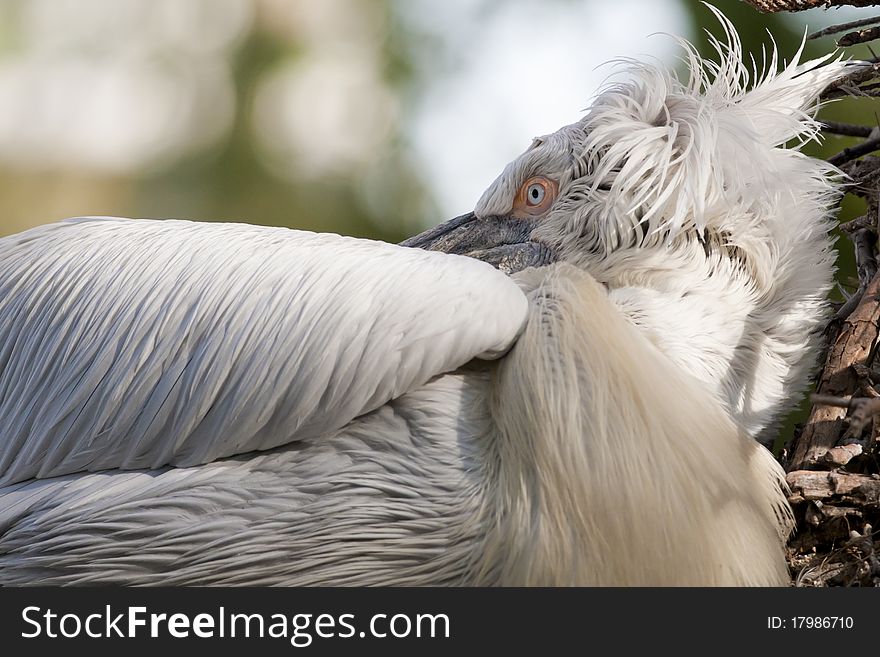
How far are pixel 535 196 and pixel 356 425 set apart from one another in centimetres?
60

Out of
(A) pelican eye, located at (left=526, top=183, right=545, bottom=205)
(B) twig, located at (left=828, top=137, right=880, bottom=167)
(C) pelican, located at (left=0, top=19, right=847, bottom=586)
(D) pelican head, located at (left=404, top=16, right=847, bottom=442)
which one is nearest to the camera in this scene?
(C) pelican, located at (left=0, top=19, right=847, bottom=586)

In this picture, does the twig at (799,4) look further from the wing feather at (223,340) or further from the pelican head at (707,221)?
the wing feather at (223,340)

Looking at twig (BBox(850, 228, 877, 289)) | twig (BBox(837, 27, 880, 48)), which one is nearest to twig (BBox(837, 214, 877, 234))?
twig (BBox(850, 228, 877, 289))

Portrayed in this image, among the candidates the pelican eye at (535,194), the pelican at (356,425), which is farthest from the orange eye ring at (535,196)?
the pelican at (356,425)

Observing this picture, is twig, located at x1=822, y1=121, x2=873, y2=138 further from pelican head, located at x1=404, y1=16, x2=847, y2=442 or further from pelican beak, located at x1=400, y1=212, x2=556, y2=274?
pelican beak, located at x1=400, y1=212, x2=556, y2=274

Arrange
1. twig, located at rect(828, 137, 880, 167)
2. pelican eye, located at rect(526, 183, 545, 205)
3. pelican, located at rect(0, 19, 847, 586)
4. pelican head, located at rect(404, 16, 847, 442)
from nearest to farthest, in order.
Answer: pelican, located at rect(0, 19, 847, 586)
pelican head, located at rect(404, 16, 847, 442)
twig, located at rect(828, 137, 880, 167)
pelican eye, located at rect(526, 183, 545, 205)

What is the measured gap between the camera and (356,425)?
3.39 ft

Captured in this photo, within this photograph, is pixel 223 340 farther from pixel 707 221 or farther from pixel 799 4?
pixel 799 4

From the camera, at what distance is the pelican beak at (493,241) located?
1459 mm

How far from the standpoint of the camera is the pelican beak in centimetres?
146

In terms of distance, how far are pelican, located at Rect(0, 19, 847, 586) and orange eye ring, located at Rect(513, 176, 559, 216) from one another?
29 cm

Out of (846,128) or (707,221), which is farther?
(846,128)

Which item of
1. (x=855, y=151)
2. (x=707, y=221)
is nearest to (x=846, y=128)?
(x=855, y=151)

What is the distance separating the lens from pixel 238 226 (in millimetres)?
1216
